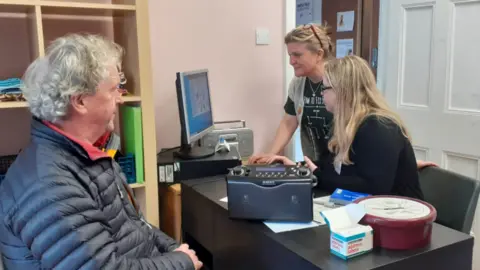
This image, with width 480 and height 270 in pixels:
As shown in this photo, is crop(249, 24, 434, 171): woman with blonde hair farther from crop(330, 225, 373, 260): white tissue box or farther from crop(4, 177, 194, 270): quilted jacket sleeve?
crop(4, 177, 194, 270): quilted jacket sleeve

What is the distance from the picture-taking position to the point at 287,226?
1.47 metres

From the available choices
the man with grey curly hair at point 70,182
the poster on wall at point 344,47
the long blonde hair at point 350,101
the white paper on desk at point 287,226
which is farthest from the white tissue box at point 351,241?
the poster on wall at point 344,47

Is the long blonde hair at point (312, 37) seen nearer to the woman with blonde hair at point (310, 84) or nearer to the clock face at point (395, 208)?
the woman with blonde hair at point (310, 84)

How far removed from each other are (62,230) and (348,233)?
2.29 feet

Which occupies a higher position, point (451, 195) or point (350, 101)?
point (350, 101)

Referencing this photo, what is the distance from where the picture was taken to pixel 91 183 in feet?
4.09

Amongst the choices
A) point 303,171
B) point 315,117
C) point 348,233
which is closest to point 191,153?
point 315,117

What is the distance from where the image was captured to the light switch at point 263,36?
286cm

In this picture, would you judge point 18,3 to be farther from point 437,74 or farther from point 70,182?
point 437,74

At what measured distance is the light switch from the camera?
9.39ft

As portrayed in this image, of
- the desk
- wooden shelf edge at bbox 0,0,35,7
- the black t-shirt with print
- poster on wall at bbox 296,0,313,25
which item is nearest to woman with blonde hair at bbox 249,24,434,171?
the black t-shirt with print

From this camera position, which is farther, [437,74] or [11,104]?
[437,74]

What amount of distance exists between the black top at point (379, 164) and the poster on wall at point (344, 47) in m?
1.68

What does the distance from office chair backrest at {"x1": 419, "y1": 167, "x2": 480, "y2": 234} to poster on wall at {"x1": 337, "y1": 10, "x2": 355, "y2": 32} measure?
1.66m
